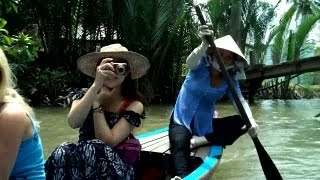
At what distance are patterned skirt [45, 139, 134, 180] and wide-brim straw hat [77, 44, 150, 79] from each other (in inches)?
22.3

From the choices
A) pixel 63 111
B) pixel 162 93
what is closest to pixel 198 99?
pixel 63 111

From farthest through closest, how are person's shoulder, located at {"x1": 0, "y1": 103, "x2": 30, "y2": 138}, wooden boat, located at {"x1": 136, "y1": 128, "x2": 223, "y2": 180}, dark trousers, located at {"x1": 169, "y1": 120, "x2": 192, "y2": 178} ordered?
wooden boat, located at {"x1": 136, "y1": 128, "x2": 223, "y2": 180} < dark trousers, located at {"x1": 169, "y1": 120, "x2": 192, "y2": 178} < person's shoulder, located at {"x1": 0, "y1": 103, "x2": 30, "y2": 138}

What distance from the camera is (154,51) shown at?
15117 millimetres

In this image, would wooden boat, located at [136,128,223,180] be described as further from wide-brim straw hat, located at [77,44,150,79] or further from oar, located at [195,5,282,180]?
wide-brim straw hat, located at [77,44,150,79]

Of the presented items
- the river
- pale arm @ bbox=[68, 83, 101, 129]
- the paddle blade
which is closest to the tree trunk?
the river

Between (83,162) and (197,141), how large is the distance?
1853 mm

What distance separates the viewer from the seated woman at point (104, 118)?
8.19 ft

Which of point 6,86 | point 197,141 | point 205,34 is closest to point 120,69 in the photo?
point 6,86

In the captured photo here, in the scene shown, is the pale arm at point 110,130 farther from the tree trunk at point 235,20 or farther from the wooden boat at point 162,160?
the tree trunk at point 235,20

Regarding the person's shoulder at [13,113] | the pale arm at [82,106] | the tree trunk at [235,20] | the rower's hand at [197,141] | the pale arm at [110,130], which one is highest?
the tree trunk at [235,20]

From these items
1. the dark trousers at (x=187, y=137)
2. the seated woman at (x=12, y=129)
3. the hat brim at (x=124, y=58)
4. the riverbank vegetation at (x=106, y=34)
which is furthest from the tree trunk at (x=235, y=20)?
the seated woman at (x=12, y=129)

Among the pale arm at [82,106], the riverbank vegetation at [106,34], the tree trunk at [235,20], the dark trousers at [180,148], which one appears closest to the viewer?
the pale arm at [82,106]

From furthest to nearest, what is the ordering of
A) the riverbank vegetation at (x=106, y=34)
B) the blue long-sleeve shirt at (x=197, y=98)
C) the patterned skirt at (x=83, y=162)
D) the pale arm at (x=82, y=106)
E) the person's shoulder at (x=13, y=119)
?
the riverbank vegetation at (x=106, y=34), the blue long-sleeve shirt at (x=197, y=98), the pale arm at (x=82, y=106), the patterned skirt at (x=83, y=162), the person's shoulder at (x=13, y=119)

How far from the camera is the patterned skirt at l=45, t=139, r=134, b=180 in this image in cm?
249
